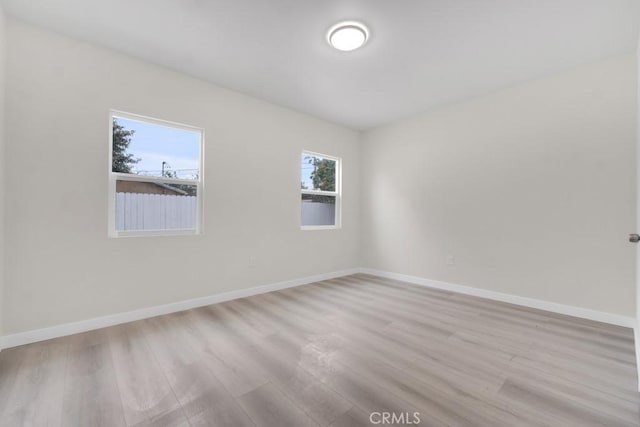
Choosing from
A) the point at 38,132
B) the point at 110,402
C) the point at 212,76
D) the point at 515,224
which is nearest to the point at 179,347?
the point at 110,402

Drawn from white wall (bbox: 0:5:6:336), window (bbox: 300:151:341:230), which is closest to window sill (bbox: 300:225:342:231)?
window (bbox: 300:151:341:230)

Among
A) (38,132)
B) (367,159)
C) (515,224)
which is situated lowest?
(515,224)

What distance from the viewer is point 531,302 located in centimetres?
313

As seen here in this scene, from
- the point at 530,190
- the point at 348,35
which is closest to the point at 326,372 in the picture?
the point at 348,35

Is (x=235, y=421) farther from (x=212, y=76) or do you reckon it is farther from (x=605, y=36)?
(x=605, y=36)

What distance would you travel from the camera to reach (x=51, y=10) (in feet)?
6.88

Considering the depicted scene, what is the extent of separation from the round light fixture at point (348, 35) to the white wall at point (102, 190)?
1.57 m

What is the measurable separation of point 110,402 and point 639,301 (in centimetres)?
365

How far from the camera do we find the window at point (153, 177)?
8.76 ft

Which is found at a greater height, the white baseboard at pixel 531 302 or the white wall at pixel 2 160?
the white wall at pixel 2 160

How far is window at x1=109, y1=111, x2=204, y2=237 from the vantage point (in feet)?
8.76

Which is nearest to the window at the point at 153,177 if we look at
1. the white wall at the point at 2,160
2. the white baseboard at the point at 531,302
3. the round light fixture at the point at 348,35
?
the white wall at the point at 2,160

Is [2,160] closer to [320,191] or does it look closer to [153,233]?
[153,233]

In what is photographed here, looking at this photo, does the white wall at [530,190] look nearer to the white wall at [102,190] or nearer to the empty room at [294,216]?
the empty room at [294,216]
